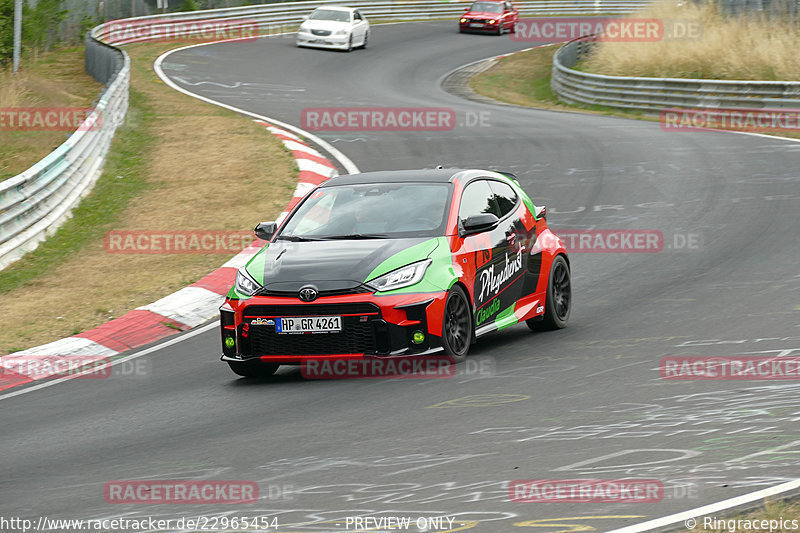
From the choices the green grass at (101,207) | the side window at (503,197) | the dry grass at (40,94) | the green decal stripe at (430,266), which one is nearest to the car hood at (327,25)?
the dry grass at (40,94)

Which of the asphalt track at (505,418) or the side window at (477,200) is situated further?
the side window at (477,200)

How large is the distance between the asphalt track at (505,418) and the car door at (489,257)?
40 centimetres

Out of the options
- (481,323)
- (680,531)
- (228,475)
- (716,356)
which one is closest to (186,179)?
(481,323)

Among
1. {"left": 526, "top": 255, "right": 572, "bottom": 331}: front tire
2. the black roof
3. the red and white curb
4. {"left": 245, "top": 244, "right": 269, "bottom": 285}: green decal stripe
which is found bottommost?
the red and white curb

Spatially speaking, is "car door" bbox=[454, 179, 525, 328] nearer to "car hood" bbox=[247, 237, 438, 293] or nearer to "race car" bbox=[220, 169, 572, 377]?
"race car" bbox=[220, 169, 572, 377]

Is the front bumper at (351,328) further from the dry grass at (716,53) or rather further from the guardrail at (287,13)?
the guardrail at (287,13)

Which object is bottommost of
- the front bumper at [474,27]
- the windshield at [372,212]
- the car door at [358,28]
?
the front bumper at [474,27]

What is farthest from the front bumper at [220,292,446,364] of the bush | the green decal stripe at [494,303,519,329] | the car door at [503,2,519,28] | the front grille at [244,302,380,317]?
the car door at [503,2,519,28]

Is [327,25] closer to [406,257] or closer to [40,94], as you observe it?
[40,94]

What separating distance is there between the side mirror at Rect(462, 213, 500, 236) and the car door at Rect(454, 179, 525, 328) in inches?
3.3

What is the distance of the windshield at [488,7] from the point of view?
51.7m

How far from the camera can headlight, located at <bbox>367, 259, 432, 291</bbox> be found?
28.1 feet

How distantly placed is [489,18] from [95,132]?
34289mm

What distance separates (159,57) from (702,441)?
32.8 meters
